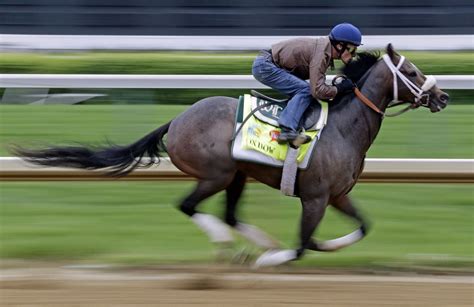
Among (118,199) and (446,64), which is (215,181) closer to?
(118,199)

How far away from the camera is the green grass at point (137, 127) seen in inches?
323

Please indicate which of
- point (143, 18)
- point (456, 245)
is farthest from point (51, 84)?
point (143, 18)

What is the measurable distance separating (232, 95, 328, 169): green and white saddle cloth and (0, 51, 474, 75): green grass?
5970mm

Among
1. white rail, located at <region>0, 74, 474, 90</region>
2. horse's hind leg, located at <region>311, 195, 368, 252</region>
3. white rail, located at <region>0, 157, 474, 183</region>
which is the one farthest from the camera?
white rail, located at <region>0, 74, 474, 90</region>

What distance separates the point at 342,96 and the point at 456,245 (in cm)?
144

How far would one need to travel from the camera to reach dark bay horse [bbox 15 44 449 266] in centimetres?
617

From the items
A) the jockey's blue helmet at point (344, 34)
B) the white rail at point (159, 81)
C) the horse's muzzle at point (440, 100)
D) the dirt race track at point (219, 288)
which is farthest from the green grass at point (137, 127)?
the jockey's blue helmet at point (344, 34)

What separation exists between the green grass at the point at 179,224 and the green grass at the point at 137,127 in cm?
40

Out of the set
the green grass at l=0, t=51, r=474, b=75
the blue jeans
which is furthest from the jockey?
the green grass at l=0, t=51, r=474, b=75

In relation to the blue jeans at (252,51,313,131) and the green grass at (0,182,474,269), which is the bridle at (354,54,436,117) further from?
the green grass at (0,182,474,269)

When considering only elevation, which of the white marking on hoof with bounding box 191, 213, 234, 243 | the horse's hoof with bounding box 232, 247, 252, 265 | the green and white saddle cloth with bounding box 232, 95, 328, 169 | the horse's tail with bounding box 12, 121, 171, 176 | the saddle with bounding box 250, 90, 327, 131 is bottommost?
the horse's hoof with bounding box 232, 247, 252, 265

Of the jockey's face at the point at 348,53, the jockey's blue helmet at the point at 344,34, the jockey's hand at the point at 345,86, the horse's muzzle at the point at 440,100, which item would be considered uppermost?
the jockey's blue helmet at the point at 344,34

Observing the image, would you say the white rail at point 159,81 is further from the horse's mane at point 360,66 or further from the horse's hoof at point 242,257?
the horse's hoof at point 242,257

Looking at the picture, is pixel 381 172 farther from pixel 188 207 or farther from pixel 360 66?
pixel 188 207
